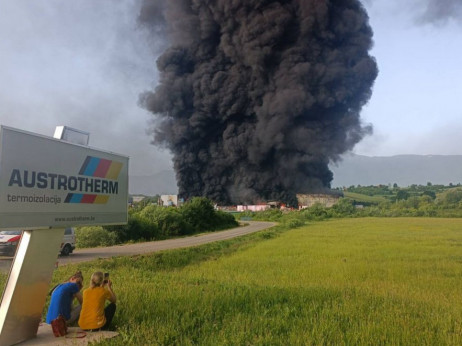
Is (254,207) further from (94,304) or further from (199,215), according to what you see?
(94,304)

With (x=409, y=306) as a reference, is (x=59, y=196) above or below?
above

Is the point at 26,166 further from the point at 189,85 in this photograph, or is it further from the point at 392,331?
the point at 189,85

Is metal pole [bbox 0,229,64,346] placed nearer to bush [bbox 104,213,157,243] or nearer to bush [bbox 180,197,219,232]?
bush [bbox 104,213,157,243]

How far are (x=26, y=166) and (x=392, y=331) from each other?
4911 millimetres

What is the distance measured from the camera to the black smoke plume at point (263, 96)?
60625 mm

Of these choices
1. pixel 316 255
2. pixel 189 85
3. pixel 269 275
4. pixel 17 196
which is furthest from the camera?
pixel 189 85

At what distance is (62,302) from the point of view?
5730 millimetres

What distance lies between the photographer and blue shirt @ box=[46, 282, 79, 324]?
5707mm

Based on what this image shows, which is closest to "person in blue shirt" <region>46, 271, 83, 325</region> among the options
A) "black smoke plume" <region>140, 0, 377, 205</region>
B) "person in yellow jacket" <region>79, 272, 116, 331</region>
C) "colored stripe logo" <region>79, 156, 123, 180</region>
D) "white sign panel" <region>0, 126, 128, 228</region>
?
"person in yellow jacket" <region>79, 272, 116, 331</region>

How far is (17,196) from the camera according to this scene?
196 inches

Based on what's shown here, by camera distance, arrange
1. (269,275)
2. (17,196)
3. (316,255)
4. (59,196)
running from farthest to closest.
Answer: (316,255)
(269,275)
(59,196)
(17,196)

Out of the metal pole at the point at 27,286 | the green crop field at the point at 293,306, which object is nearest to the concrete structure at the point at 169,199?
the green crop field at the point at 293,306

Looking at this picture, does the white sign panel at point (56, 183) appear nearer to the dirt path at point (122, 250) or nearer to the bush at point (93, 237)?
the dirt path at point (122, 250)

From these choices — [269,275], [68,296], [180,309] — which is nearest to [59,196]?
[68,296]
